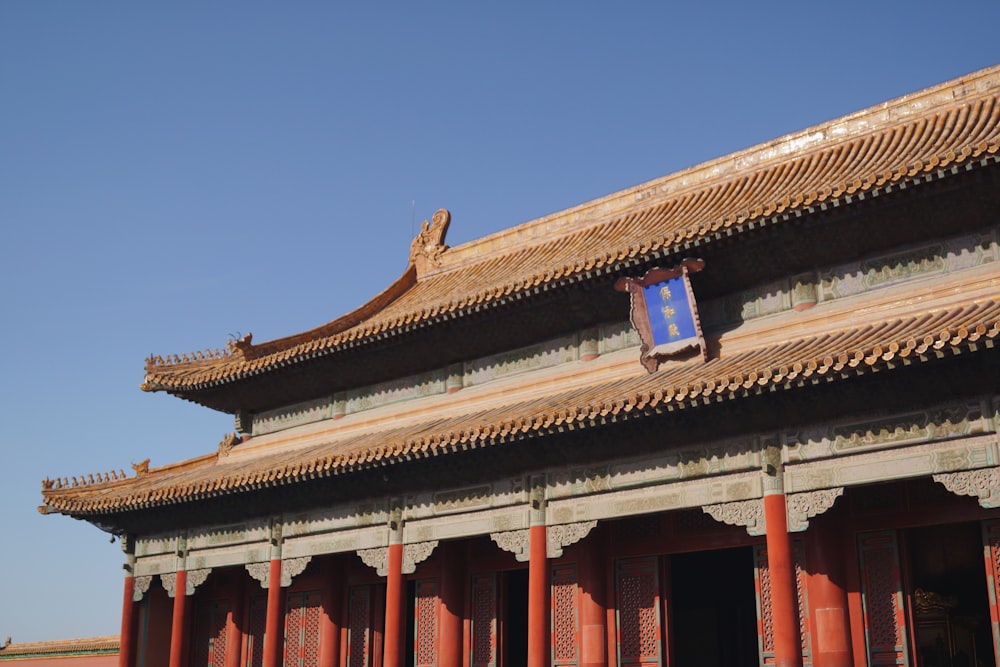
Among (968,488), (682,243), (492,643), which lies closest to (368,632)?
(492,643)

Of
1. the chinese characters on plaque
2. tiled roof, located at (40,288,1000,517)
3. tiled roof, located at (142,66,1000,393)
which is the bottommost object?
tiled roof, located at (40,288,1000,517)

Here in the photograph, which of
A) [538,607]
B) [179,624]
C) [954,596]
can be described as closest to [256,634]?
[179,624]

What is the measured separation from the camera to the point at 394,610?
54.9 feet

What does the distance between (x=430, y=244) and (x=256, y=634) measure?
28.2 ft

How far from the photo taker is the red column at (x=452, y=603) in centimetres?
1734

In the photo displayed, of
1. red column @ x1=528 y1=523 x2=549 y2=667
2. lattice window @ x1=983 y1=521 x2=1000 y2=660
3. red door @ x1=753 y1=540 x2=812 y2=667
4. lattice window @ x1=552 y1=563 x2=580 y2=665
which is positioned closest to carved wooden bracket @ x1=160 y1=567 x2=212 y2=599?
lattice window @ x1=552 y1=563 x2=580 y2=665

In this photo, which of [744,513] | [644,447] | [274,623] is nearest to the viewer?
[744,513]

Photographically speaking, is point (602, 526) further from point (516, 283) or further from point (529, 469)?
point (516, 283)

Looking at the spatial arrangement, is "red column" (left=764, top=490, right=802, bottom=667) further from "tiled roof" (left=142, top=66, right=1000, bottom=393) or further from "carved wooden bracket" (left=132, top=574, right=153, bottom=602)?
"carved wooden bracket" (left=132, top=574, right=153, bottom=602)

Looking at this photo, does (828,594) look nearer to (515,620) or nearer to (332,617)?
(515,620)

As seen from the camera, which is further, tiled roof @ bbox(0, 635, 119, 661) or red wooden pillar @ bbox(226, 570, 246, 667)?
tiled roof @ bbox(0, 635, 119, 661)

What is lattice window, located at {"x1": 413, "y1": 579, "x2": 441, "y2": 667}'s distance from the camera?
17.8m

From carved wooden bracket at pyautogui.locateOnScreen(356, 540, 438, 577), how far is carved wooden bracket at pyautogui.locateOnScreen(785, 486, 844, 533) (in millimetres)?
5790

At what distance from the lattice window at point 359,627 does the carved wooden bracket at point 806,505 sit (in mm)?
8803
